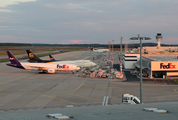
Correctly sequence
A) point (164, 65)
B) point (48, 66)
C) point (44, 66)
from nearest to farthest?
point (164, 65)
point (44, 66)
point (48, 66)

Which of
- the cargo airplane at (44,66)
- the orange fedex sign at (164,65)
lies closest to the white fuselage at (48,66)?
the cargo airplane at (44,66)

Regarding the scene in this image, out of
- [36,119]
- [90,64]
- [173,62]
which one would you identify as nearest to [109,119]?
[36,119]

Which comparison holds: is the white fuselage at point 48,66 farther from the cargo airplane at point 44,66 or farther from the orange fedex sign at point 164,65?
the orange fedex sign at point 164,65

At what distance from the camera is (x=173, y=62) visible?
6450cm

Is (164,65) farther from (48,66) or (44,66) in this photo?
(44,66)

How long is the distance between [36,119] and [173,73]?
62.8 meters

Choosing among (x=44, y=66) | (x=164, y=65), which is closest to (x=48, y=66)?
(x=44, y=66)

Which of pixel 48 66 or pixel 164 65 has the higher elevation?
pixel 164 65

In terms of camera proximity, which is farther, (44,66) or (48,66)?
(48,66)

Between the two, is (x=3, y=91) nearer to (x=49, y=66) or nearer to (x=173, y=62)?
(x=49, y=66)

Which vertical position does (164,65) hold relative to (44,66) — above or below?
above

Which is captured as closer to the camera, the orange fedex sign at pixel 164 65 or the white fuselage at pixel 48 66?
the orange fedex sign at pixel 164 65

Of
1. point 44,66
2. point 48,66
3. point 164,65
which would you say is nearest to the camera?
point 164,65

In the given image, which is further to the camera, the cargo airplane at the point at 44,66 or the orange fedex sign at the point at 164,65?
the cargo airplane at the point at 44,66
